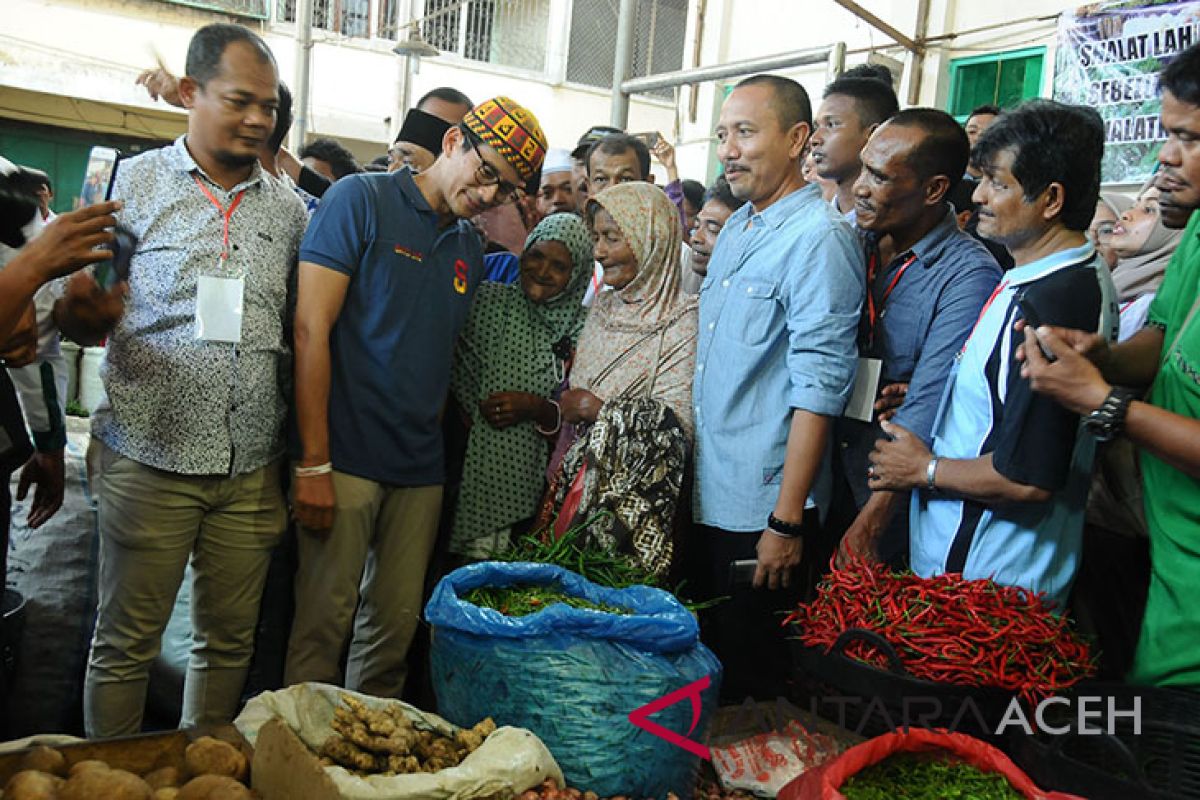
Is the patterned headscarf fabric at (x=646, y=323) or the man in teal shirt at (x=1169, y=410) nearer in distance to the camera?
the man in teal shirt at (x=1169, y=410)

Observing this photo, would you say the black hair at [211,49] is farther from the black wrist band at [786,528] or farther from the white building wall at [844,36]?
the white building wall at [844,36]

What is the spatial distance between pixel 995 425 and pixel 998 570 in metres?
0.31

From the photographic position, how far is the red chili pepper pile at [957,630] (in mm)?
1776

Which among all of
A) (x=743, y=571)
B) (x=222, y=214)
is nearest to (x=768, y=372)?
(x=743, y=571)

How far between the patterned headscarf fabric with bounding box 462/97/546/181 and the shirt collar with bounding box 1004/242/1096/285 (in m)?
1.35

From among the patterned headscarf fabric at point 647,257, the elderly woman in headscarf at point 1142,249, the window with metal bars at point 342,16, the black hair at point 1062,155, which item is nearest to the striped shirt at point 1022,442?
the black hair at point 1062,155

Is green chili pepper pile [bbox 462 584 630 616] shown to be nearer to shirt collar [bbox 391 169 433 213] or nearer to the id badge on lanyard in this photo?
the id badge on lanyard

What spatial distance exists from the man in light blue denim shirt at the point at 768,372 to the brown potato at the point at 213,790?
1319mm

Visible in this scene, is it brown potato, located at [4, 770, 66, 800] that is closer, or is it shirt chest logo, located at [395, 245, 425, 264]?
brown potato, located at [4, 770, 66, 800]

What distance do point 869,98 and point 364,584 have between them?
224 centimetres

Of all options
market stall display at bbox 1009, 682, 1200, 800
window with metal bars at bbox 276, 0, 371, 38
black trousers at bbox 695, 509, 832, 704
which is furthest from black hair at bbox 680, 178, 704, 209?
window with metal bars at bbox 276, 0, 371, 38

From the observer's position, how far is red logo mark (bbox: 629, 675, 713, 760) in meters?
1.99

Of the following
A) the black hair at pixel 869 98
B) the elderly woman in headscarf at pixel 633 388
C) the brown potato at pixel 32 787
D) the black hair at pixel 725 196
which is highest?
the black hair at pixel 869 98

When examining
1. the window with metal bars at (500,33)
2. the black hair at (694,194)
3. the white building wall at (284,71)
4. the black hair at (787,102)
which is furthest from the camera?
the window with metal bars at (500,33)
